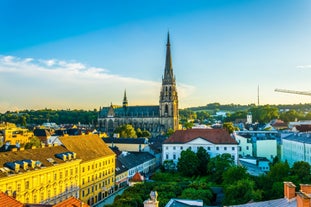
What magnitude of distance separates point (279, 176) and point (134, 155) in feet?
114

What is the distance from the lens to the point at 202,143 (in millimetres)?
74125

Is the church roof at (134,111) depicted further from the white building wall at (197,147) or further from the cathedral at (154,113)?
the white building wall at (197,147)

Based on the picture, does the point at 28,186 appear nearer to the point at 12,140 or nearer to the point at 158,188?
the point at 158,188


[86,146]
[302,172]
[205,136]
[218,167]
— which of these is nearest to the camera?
[302,172]

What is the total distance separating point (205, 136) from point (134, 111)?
8720cm

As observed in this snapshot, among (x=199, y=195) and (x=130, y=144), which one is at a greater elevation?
(x=130, y=144)

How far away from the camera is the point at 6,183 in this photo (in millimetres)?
34406

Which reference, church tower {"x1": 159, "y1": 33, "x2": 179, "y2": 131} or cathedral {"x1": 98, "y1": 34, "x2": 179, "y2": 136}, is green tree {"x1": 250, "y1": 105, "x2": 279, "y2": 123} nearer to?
cathedral {"x1": 98, "y1": 34, "x2": 179, "y2": 136}

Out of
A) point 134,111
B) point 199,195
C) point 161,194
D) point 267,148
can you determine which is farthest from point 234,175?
point 134,111

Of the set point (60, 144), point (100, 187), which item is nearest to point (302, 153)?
point (100, 187)

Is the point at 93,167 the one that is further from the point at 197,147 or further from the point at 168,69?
the point at 168,69

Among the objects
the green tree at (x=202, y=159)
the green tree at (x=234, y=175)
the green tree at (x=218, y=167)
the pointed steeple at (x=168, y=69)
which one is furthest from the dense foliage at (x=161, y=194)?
the pointed steeple at (x=168, y=69)

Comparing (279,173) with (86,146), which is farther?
(86,146)

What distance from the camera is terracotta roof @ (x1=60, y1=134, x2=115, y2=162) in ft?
169
